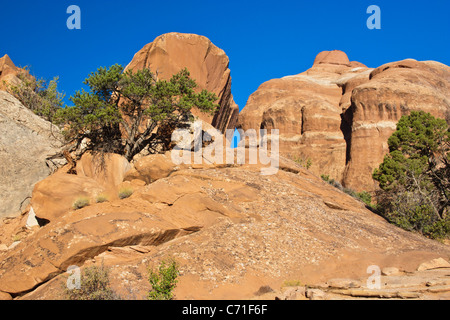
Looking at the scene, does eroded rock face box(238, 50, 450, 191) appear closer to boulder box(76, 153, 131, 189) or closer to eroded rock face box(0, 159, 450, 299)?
eroded rock face box(0, 159, 450, 299)

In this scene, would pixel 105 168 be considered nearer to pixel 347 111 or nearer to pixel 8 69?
pixel 8 69

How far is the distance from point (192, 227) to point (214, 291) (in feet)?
10.1

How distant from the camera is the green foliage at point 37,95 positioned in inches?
1021

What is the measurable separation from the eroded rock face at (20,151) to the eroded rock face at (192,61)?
884 centimetres

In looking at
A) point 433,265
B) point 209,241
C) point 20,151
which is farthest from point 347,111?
point 209,241

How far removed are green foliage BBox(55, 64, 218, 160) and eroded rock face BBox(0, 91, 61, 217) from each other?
5.14 feet

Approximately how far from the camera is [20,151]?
17.2 meters

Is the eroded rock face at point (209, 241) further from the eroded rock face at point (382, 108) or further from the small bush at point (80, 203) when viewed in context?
the eroded rock face at point (382, 108)

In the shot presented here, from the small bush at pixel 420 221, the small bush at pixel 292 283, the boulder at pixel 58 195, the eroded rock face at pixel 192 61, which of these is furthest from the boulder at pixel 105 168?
the small bush at pixel 420 221

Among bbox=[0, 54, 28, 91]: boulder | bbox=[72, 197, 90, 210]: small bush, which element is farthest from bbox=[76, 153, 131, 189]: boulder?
bbox=[0, 54, 28, 91]: boulder

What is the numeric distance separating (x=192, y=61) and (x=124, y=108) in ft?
32.8

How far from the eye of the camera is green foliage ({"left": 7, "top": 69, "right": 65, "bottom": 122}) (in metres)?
25.9

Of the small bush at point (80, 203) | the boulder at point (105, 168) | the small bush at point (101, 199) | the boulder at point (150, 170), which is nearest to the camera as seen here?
the small bush at point (80, 203)
